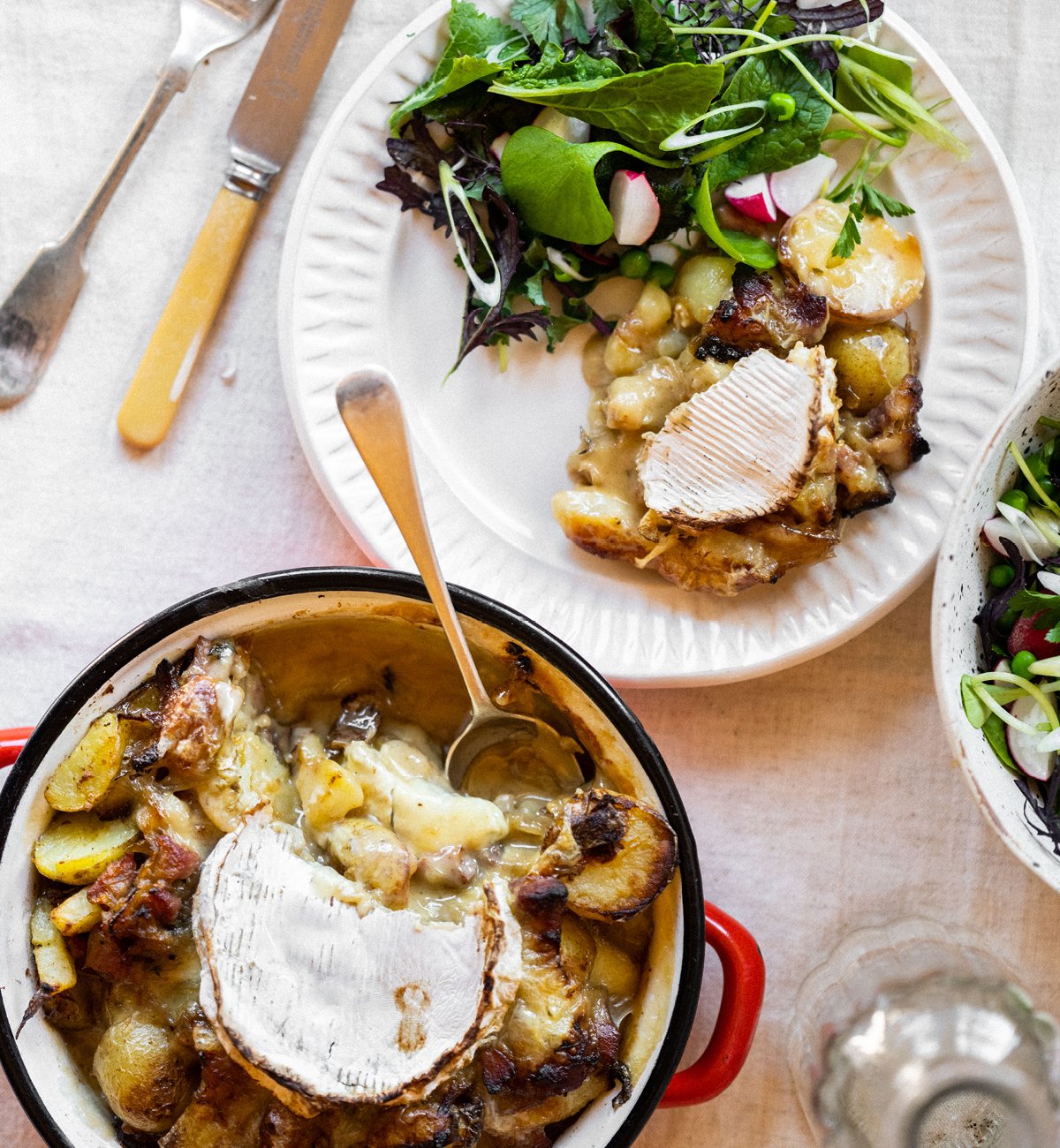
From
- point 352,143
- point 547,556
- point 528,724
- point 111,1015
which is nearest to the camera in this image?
point 111,1015

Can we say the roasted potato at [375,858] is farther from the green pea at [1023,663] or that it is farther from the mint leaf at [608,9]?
the mint leaf at [608,9]

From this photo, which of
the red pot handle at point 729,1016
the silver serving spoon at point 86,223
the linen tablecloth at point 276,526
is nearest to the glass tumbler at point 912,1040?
the linen tablecloth at point 276,526

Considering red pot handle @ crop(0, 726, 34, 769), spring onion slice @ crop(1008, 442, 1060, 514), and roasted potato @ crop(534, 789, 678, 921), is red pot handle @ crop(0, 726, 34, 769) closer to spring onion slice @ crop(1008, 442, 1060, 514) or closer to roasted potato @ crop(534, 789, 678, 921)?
roasted potato @ crop(534, 789, 678, 921)

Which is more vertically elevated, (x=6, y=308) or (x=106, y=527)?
(x=6, y=308)

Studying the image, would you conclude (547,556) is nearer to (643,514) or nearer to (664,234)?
(643,514)

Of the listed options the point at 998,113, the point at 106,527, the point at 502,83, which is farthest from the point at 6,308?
the point at 998,113

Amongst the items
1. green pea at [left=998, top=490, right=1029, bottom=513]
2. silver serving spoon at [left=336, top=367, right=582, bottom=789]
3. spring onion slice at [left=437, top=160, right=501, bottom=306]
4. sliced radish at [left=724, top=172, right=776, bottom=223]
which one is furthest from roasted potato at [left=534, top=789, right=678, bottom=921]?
sliced radish at [left=724, top=172, right=776, bottom=223]

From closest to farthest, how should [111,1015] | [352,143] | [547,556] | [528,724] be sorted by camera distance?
1. [111,1015]
2. [528,724]
3. [352,143]
4. [547,556]

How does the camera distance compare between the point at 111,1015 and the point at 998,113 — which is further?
the point at 998,113
